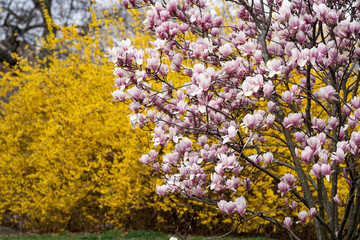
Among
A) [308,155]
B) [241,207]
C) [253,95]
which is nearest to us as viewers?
[308,155]

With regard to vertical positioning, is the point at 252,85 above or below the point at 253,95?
below

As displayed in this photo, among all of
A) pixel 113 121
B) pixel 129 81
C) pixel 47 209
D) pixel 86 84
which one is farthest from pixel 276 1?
pixel 47 209

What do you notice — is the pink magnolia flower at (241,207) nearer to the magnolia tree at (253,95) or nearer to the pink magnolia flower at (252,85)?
the magnolia tree at (253,95)

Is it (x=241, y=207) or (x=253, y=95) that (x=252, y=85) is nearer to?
(x=253, y=95)

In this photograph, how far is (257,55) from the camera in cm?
215

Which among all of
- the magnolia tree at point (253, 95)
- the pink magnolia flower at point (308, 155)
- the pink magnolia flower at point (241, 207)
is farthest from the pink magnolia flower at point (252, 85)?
the pink magnolia flower at point (241, 207)

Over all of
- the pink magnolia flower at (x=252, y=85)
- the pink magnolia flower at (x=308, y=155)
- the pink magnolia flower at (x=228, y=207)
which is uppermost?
the pink magnolia flower at (x=252, y=85)

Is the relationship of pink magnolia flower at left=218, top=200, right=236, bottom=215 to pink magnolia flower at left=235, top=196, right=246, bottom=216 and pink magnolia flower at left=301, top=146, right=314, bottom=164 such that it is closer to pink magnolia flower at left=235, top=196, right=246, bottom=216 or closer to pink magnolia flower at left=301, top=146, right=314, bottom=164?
pink magnolia flower at left=235, top=196, right=246, bottom=216

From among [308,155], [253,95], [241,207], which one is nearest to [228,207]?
[241,207]

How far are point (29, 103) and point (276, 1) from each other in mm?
6493

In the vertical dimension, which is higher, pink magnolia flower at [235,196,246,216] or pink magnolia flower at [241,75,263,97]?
pink magnolia flower at [241,75,263,97]

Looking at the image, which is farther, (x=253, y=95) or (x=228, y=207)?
(x=253, y=95)

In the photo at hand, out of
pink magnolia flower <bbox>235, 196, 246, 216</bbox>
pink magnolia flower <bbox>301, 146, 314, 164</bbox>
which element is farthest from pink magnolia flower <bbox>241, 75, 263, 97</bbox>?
pink magnolia flower <bbox>235, 196, 246, 216</bbox>

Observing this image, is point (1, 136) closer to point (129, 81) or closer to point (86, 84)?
point (86, 84)
